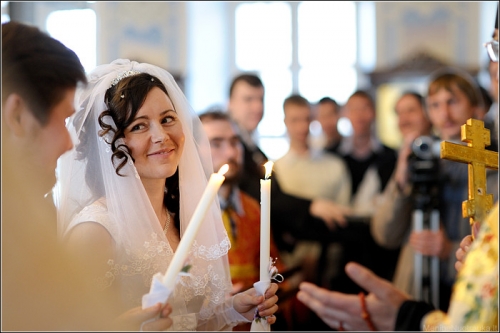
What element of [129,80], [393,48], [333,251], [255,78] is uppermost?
[393,48]

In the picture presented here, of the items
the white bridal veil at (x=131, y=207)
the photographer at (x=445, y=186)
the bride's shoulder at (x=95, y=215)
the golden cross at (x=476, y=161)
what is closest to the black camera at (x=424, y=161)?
the photographer at (x=445, y=186)

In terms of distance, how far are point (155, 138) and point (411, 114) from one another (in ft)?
10.6

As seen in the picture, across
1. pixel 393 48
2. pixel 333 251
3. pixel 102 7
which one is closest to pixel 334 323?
pixel 333 251

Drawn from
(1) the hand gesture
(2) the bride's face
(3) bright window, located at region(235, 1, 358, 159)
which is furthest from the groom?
(3) bright window, located at region(235, 1, 358, 159)

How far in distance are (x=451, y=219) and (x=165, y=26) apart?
6396 mm

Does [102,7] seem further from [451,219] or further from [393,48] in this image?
[451,219]

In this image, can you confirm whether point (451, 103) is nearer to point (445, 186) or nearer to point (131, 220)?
point (445, 186)

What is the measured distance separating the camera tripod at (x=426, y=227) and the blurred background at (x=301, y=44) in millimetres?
5476

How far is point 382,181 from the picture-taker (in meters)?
5.02

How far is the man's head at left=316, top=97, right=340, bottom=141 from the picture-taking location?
589 centimetres

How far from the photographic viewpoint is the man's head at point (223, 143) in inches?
137

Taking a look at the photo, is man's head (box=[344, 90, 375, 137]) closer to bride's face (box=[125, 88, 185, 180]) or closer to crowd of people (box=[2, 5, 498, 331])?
crowd of people (box=[2, 5, 498, 331])

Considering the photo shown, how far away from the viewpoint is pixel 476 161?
1828 mm

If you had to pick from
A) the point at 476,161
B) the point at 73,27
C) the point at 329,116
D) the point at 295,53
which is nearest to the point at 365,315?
the point at 476,161
